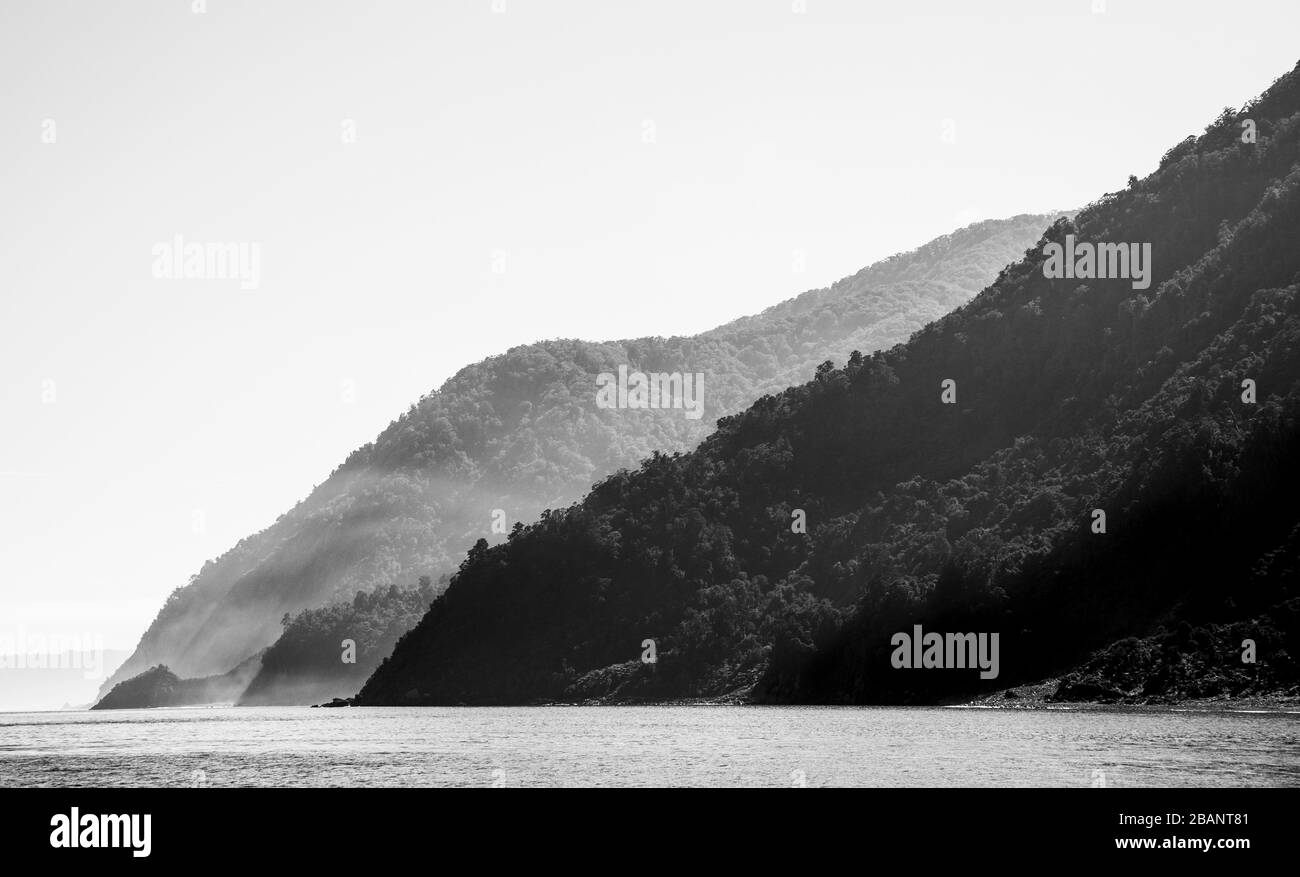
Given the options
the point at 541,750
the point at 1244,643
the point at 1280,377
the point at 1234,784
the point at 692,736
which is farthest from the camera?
the point at 1280,377

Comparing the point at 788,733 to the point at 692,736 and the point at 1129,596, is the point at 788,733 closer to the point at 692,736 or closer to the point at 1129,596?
the point at 692,736

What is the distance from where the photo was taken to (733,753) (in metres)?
115
